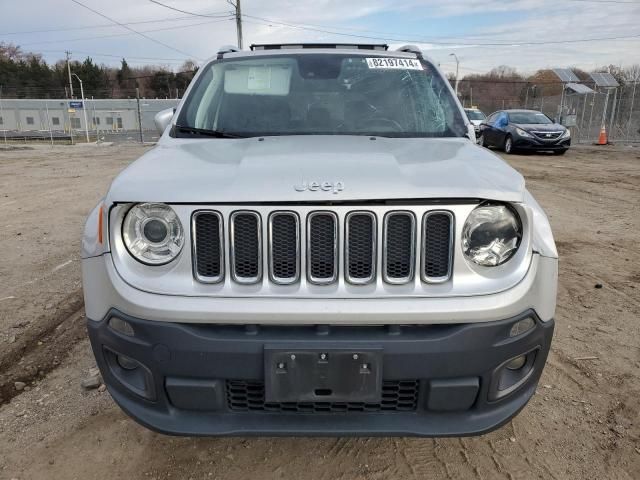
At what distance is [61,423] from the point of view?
2.70 m

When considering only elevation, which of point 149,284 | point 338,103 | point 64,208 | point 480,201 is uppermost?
point 338,103

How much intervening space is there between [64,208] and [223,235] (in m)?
7.60

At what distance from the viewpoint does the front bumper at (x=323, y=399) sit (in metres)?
1.88

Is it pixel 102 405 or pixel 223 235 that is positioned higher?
pixel 223 235

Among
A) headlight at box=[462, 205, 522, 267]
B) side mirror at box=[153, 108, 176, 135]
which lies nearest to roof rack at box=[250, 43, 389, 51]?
side mirror at box=[153, 108, 176, 135]

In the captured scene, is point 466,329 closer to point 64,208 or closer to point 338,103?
point 338,103

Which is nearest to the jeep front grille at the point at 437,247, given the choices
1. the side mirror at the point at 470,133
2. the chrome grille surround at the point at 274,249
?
the chrome grille surround at the point at 274,249

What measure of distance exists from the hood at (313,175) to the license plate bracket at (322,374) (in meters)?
0.56

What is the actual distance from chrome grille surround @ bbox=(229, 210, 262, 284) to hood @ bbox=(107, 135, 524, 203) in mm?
67

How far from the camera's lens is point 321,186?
1.92m

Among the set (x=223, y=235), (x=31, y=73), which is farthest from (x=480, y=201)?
(x=31, y=73)

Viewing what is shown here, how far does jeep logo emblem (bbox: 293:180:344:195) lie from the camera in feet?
6.23

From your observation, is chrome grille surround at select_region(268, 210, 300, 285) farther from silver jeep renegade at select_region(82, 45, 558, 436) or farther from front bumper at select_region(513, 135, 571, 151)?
front bumper at select_region(513, 135, 571, 151)

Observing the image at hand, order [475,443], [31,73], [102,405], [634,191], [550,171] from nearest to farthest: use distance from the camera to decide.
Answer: [475,443]
[102,405]
[634,191]
[550,171]
[31,73]
